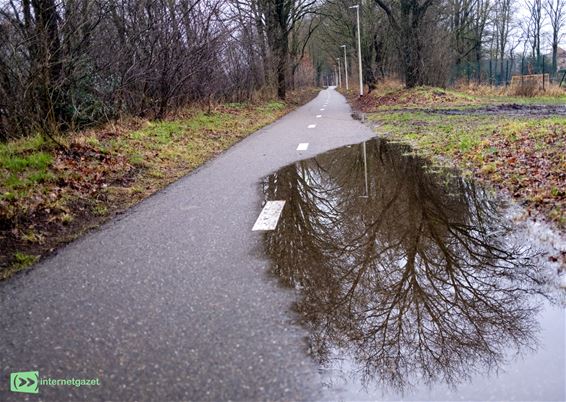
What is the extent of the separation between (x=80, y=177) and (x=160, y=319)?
4663 mm

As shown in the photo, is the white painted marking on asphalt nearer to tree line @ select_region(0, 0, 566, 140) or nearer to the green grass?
the green grass

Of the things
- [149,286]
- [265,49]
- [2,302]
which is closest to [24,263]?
[2,302]

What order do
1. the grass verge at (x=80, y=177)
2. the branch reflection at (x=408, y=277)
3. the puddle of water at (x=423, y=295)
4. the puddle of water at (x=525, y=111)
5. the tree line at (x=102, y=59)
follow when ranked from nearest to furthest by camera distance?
the puddle of water at (x=423, y=295) → the branch reflection at (x=408, y=277) → the grass verge at (x=80, y=177) → the tree line at (x=102, y=59) → the puddle of water at (x=525, y=111)

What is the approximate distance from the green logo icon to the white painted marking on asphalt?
2757mm

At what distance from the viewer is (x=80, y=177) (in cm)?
702

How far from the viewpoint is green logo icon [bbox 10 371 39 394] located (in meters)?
2.48

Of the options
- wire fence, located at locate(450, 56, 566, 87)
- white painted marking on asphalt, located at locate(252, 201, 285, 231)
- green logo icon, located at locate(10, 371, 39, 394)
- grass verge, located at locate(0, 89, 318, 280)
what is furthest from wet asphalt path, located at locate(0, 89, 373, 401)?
wire fence, located at locate(450, 56, 566, 87)

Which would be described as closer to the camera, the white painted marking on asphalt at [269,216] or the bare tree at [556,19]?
the white painted marking on asphalt at [269,216]

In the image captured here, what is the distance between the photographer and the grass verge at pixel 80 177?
196 inches

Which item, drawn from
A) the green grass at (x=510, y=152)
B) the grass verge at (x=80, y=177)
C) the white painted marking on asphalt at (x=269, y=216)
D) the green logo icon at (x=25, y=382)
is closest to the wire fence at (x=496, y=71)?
the green grass at (x=510, y=152)

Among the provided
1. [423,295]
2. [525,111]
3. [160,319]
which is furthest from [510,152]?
[525,111]

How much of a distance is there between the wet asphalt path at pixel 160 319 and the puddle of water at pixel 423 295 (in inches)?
10.4

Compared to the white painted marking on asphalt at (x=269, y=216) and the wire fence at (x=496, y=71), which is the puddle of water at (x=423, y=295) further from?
the wire fence at (x=496, y=71)

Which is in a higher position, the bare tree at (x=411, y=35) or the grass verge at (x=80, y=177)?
the bare tree at (x=411, y=35)
